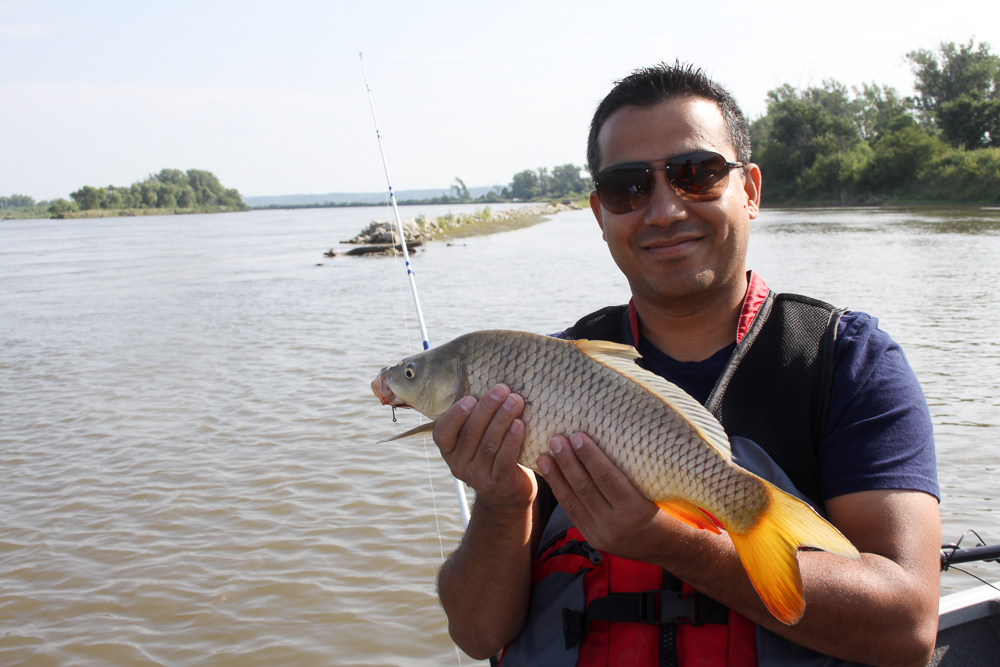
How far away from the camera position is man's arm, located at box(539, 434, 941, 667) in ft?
5.34

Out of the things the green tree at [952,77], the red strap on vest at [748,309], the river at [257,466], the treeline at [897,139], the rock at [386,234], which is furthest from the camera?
the green tree at [952,77]

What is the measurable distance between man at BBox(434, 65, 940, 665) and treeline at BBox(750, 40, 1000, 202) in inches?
1826

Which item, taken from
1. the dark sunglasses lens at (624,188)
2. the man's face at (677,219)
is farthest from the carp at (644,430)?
the dark sunglasses lens at (624,188)

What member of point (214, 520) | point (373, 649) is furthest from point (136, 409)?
point (373, 649)

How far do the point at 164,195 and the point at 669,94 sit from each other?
142480mm

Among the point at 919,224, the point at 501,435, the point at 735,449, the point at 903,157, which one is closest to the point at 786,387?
the point at 735,449

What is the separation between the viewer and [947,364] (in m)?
8.56

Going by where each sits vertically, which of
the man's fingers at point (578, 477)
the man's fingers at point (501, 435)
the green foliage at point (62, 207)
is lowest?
the man's fingers at point (578, 477)

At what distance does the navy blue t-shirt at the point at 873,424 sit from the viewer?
1.78 m

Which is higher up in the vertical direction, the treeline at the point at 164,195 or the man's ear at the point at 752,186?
the treeline at the point at 164,195

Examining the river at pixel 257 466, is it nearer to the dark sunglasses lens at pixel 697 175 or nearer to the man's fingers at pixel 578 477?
the man's fingers at pixel 578 477

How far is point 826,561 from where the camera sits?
1687 millimetres

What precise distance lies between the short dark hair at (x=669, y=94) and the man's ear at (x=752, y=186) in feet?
0.13

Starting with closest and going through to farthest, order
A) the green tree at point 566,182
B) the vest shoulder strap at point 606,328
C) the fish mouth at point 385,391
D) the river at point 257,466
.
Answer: the fish mouth at point 385,391
the vest shoulder strap at point 606,328
the river at point 257,466
the green tree at point 566,182
